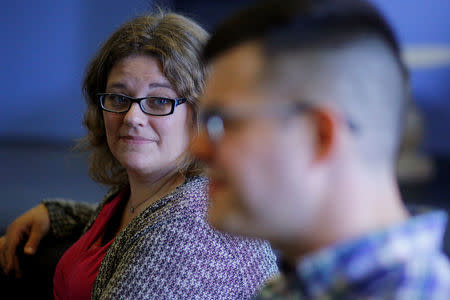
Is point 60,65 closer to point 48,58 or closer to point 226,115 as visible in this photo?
point 48,58

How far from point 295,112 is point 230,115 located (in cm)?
7

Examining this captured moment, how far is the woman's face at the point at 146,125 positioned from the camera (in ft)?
4.02

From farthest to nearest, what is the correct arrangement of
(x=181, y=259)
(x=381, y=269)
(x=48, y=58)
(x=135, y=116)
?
(x=48, y=58) → (x=135, y=116) → (x=181, y=259) → (x=381, y=269)

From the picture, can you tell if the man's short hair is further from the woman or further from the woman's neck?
the woman's neck

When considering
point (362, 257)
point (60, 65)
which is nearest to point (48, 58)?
point (60, 65)

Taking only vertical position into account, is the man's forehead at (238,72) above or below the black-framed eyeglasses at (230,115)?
above

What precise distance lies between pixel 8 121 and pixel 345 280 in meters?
4.37

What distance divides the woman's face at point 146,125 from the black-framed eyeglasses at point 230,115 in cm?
62

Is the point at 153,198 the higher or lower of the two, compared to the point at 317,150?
lower

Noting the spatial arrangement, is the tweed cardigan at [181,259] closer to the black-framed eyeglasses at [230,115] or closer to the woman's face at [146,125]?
the woman's face at [146,125]

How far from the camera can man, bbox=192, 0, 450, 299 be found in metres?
0.55

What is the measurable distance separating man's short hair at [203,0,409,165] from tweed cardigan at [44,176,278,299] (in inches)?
20.5

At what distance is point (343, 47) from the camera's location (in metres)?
0.58

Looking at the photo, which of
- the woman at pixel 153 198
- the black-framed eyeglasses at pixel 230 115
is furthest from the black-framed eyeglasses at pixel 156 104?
the black-framed eyeglasses at pixel 230 115
